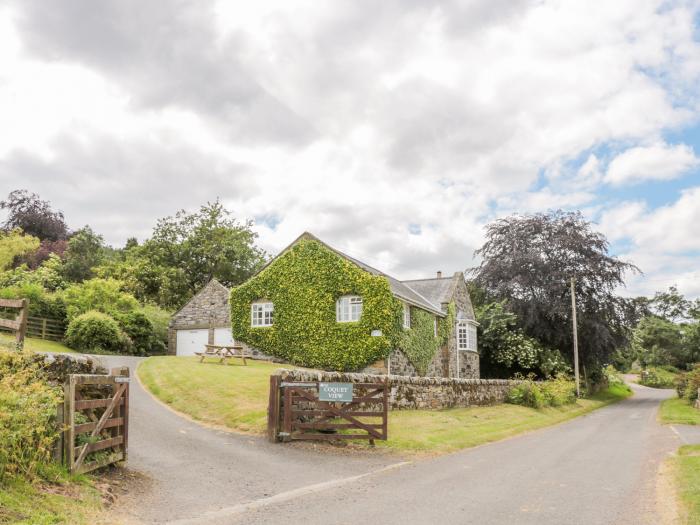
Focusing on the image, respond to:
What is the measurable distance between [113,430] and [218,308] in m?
27.5

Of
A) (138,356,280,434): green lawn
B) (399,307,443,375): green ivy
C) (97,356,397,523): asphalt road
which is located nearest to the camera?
(97,356,397,523): asphalt road

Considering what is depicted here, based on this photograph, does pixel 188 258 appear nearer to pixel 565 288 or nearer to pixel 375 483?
pixel 565 288

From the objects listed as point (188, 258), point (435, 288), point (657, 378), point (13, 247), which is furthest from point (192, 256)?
point (657, 378)

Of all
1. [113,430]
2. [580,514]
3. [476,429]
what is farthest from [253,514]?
[476,429]

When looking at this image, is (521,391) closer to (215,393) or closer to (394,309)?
(394,309)

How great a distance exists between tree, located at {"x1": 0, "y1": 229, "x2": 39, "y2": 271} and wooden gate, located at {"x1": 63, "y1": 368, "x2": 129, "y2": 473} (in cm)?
4190

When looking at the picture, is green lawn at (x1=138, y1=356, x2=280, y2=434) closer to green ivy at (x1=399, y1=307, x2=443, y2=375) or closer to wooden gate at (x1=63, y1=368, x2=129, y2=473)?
wooden gate at (x1=63, y1=368, x2=129, y2=473)

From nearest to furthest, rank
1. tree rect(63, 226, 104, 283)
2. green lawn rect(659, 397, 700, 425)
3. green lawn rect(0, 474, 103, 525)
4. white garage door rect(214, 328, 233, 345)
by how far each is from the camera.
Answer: green lawn rect(0, 474, 103, 525), green lawn rect(659, 397, 700, 425), white garage door rect(214, 328, 233, 345), tree rect(63, 226, 104, 283)

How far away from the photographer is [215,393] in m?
18.7

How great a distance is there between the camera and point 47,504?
721cm

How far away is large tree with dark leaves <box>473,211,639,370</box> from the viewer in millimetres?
42688

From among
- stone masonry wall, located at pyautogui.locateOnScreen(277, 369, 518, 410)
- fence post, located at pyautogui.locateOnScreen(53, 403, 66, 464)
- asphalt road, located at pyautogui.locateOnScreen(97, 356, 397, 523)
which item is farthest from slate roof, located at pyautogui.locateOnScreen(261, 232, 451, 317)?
fence post, located at pyautogui.locateOnScreen(53, 403, 66, 464)

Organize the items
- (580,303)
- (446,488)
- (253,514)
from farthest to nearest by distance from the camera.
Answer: (580,303) < (446,488) < (253,514)

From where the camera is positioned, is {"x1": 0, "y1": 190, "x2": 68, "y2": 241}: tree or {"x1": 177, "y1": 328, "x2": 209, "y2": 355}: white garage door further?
{"x1": 0, "y1": 190, "x2": 68, "y2": 241}: tree
